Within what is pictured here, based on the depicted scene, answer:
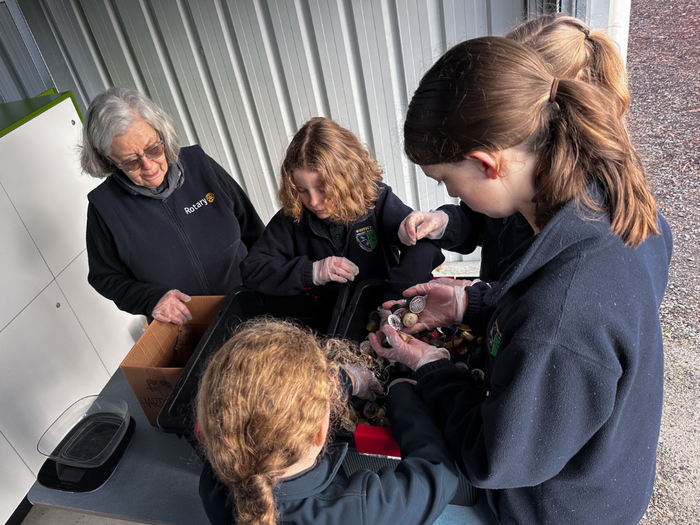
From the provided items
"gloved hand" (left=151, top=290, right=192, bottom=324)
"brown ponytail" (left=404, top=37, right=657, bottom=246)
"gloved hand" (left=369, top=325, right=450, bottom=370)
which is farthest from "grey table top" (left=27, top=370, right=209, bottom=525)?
"brown ponytail" (left=404, top=37, right=657, bottom=246)

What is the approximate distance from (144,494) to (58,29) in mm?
3078

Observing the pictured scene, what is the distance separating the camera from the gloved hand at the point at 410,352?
1.24 m

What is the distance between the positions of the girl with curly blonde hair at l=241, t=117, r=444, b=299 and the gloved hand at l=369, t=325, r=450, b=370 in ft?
0.77

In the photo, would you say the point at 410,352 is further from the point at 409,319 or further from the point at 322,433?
the point at 322,433

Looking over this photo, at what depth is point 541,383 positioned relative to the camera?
2.57 ft

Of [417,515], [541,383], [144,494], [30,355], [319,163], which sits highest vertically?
[319,163]

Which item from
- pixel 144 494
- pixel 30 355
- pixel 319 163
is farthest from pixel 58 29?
pixel 144 494

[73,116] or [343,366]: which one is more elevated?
[73,116]

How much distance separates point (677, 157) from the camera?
269 cm

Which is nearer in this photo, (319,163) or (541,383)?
(541,383)

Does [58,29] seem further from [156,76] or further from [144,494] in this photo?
[144,494]

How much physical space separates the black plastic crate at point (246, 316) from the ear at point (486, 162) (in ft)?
2.29

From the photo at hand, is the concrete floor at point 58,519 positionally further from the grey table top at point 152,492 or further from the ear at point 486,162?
the ear at point 486,162

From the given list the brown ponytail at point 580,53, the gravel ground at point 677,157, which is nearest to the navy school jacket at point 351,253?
the brown ponytail at point 580,53
